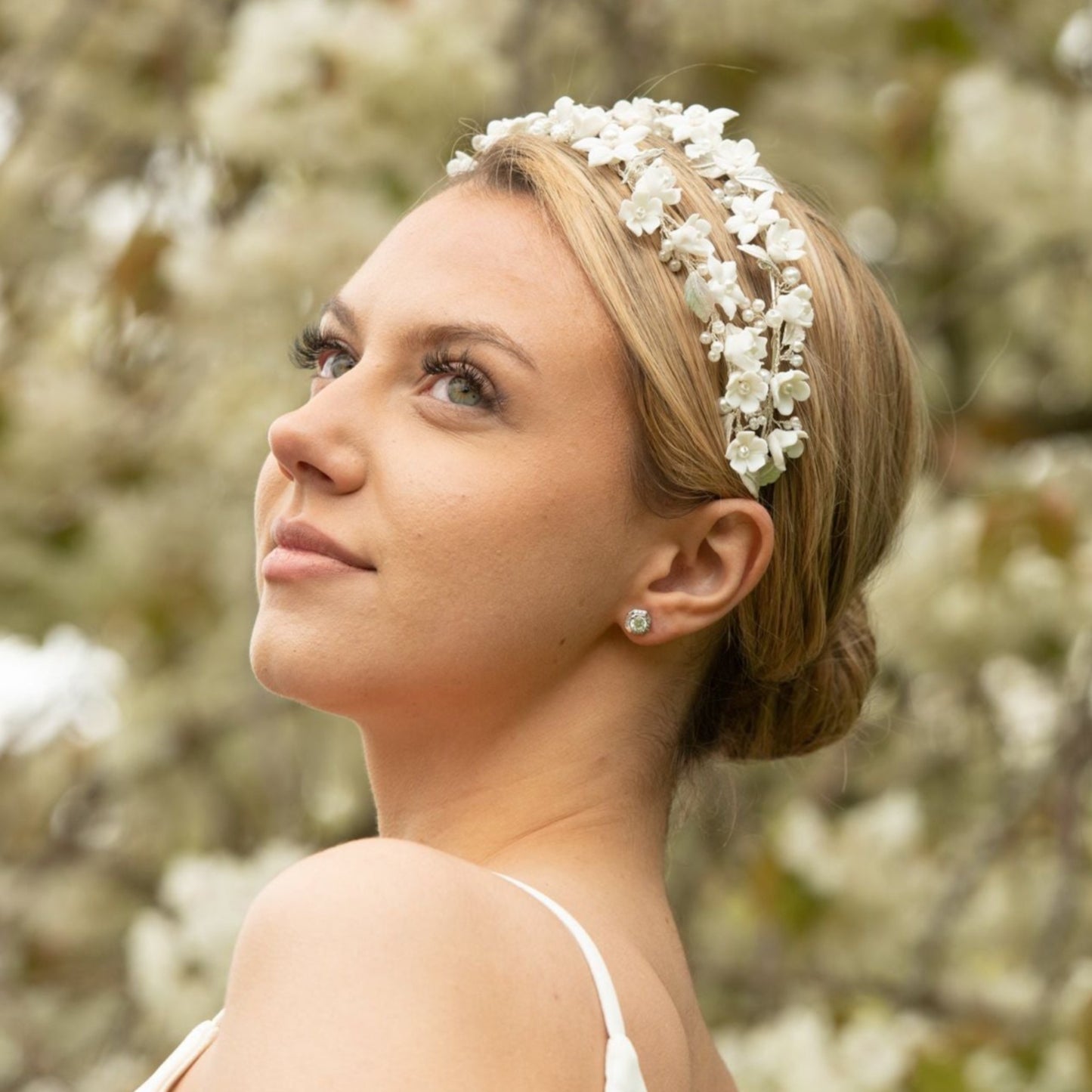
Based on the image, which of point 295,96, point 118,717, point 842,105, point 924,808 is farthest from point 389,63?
point 924,808

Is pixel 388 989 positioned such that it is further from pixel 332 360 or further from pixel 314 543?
pixel 332 360

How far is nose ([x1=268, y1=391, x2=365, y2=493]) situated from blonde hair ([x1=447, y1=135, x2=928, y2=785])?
0.77ft

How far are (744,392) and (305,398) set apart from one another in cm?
197

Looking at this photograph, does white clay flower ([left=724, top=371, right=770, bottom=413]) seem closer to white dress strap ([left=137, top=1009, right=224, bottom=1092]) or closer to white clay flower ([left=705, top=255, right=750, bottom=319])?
white clay flower ([left=705, top=255, right=750, bottom=319])

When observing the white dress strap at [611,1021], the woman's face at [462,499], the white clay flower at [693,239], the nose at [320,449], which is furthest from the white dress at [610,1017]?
the white clay flower at [693,239]

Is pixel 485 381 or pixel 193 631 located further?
pixel 193 631

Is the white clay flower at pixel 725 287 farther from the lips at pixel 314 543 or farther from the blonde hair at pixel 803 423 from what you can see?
the lips at pixel 314 543

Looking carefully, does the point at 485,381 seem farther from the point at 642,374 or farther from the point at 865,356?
the point at 865,356

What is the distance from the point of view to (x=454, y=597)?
5.20 feet

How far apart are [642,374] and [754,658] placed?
1.03ft

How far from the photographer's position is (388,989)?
4.20 ft

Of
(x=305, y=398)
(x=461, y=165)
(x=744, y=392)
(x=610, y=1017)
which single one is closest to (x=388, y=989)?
(x=610, y=1017)

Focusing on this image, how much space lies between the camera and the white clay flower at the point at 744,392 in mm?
1696

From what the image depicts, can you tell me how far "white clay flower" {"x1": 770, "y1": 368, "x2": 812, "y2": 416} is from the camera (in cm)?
173
